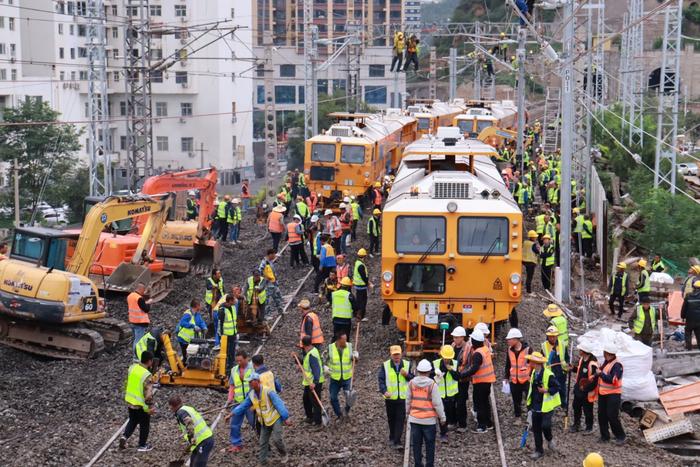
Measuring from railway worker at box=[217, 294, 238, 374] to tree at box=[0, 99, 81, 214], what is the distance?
32502 millimetres

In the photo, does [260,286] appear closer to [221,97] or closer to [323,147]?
[323,147]

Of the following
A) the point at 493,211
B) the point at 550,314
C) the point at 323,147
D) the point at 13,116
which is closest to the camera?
the point at 550,314

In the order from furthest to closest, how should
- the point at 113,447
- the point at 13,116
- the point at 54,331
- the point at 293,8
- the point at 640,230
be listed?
the point at 293,8 → the point at 13,116 → the point at 640,230 → the point at 54,331 → the point at 113,447

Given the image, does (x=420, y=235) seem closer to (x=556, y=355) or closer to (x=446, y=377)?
(x=446, y=377)

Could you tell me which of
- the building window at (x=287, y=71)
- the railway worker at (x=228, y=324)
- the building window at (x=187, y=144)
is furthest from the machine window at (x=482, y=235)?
the building window at (x=287, y=71)

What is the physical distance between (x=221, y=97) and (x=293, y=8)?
3149 centimetres

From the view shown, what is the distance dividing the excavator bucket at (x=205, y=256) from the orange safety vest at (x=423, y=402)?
12.9 m

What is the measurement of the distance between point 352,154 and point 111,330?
13.1 meters

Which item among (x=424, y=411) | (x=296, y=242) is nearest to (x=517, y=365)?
(x=424, y=411)

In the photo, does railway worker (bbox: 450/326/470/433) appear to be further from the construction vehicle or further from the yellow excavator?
the construction vehicle

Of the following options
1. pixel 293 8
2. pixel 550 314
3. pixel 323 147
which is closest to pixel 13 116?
pixel 323 147

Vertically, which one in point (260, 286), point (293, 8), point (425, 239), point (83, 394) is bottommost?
point (83, 394)

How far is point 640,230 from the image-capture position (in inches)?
1077

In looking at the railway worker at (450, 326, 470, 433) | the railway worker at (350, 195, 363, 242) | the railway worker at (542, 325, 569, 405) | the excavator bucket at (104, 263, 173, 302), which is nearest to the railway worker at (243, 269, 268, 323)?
the excavator bucket at (104, 263, 173, 302)
